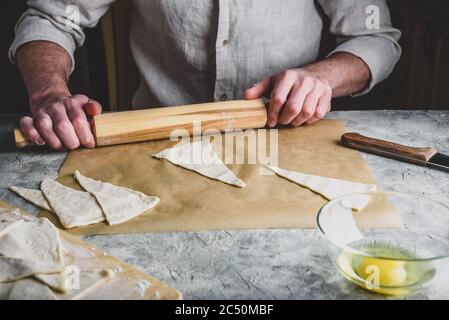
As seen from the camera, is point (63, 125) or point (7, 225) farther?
point (63, 125)

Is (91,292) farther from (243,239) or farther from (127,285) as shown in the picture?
(243,239)

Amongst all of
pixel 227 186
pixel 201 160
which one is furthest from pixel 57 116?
pixel 227 186

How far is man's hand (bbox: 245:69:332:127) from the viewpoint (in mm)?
1388

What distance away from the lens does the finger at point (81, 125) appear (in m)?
1.31

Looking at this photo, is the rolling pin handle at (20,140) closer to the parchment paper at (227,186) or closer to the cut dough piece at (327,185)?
the parchment paper at (227,186)

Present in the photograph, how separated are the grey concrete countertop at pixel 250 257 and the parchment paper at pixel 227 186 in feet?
0.10

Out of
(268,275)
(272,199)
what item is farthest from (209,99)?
(268,275)

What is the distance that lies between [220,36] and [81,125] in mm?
576

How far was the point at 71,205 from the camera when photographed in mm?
1060

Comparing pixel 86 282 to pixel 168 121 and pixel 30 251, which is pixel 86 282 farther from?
pixel 168 121

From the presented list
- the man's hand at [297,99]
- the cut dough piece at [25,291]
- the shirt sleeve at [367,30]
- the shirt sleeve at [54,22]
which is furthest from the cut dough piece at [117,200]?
the shirt sleeve at [367,30]

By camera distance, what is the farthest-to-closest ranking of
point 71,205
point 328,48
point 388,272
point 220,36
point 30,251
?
point 328,48
point 220,36
point 71,205
point 30,251
point 388,272

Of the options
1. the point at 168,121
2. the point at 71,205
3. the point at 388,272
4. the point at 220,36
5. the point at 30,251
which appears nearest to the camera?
the point at 388,272

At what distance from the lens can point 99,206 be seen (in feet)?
3.45
